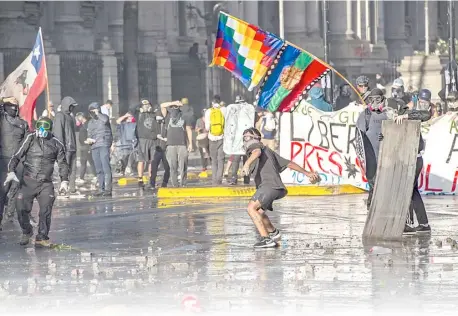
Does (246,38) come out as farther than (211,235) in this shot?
Yes

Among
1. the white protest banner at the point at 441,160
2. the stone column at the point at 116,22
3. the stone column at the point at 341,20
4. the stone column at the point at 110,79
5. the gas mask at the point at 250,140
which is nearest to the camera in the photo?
the gas mask at the point at 250,140

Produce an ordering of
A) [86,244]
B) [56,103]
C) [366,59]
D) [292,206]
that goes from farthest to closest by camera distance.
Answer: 1. [366,59]
2. [56,103]
3. [292,206]
4. [86,244]

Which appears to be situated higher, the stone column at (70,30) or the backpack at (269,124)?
the stone column at (70,30)

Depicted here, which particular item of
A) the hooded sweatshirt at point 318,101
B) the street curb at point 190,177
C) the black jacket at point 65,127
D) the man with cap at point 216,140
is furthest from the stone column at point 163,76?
the black jacket at point 65,127

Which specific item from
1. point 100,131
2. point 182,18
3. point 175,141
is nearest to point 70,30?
point 182,18

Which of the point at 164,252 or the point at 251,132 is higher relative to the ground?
the point at 251,132

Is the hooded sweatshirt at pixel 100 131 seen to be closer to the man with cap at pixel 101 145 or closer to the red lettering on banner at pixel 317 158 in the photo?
the man with cap at pixel 101 145

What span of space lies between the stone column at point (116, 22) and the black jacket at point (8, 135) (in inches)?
1474

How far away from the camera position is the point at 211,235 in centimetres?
1895

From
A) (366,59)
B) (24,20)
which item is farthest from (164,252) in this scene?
(366,59)

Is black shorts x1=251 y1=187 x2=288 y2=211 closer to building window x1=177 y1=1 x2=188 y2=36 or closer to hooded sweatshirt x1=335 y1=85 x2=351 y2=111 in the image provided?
hooded sweatshirt x1=335 y1=85 x2=351 y2=111

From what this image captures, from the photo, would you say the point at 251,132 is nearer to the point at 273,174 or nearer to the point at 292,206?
the point at 273,174

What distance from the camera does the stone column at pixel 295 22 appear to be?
228 ft

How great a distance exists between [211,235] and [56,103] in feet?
93.1
